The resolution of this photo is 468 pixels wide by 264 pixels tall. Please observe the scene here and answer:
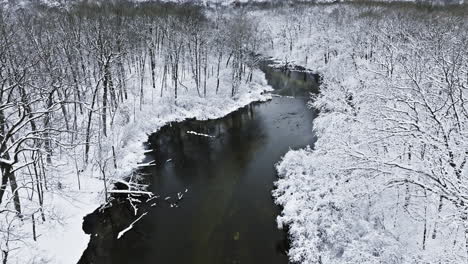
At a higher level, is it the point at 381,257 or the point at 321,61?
the point at 321,61

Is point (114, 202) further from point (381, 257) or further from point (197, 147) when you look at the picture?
point (381, 257)

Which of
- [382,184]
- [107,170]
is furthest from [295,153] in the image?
[107,170]

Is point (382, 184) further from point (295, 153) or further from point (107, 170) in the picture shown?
point (107, 170)

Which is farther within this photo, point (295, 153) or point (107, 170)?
point (295, 153)

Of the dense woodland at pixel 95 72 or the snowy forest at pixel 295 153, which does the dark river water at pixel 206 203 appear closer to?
the snowy forest at pixel 295 153

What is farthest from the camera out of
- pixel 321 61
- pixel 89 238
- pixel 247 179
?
pixel 321 61

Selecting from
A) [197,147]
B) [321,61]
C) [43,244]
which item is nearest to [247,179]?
[197,147]

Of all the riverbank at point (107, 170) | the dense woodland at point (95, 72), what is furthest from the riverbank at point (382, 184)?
the dense woodland at point (95, 72)
